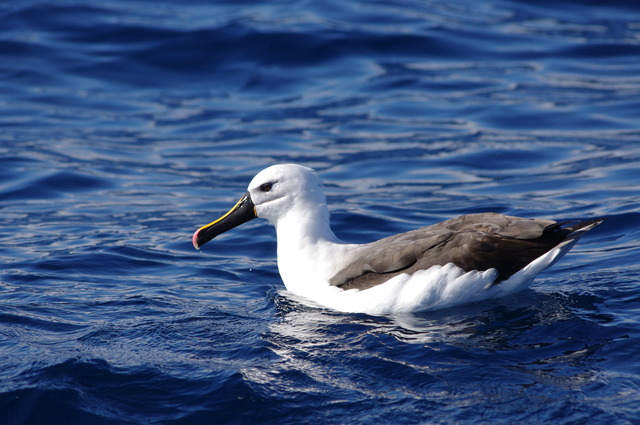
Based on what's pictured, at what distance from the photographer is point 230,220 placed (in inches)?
404

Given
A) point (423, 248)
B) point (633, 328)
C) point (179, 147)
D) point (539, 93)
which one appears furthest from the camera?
point (539, 93)

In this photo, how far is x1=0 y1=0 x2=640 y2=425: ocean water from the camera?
7.34 m

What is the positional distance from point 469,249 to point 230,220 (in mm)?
2766

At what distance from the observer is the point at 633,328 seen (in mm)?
8227

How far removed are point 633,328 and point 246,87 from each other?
1307 cm

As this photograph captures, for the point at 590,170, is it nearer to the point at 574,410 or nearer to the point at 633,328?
the point at 633,328

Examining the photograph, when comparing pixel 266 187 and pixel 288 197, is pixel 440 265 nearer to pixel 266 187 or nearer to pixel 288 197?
pixel 288 197

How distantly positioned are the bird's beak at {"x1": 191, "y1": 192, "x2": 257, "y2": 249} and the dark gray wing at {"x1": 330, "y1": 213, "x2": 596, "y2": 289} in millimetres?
1551

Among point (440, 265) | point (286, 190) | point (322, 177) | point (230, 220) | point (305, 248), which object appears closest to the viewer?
point (440, 265)

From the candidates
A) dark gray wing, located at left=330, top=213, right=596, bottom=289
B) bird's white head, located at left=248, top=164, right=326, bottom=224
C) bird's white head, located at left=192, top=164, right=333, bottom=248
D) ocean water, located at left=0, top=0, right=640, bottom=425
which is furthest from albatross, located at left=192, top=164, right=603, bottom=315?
bird's white head, located at left=248, top=164, right=326, bottom=224

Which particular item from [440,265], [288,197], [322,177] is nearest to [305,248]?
[288,197]

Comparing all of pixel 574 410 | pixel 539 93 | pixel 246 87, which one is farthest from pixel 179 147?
pixel 574 410

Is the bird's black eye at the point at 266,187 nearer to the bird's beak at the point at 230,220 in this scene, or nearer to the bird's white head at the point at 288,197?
the bird's white head at the point at 288,197

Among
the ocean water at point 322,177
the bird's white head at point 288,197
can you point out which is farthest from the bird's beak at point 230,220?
the ocean water at point 322,177
